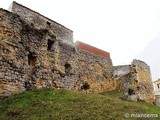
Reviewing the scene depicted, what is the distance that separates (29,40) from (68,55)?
3367 millimetres

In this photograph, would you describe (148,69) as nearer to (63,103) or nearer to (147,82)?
(147,82)

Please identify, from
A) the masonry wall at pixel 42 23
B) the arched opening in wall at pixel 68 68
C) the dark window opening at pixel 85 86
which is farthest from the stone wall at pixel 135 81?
the masonry wall at pixel 42 23

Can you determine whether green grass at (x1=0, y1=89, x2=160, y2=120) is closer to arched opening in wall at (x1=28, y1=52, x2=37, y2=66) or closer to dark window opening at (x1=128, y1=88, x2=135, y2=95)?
arched opening in wall at (x1=28, y1=52, x2=37, y2=66)

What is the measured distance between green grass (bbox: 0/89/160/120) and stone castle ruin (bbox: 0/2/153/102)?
3.12 feet

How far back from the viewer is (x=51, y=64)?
12000 millimetres

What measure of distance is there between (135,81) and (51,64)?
26.4 ft

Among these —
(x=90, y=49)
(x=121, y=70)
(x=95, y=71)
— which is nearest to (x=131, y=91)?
(x=121, y=70)

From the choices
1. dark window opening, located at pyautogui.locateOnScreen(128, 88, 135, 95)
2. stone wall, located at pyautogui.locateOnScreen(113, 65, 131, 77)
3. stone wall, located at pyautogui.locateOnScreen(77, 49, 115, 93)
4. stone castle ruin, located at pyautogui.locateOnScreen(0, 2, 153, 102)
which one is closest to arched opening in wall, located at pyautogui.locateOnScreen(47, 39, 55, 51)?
stone castle ruin, located at pyautogui.locateOnScreen(0, 2, 153, 102)

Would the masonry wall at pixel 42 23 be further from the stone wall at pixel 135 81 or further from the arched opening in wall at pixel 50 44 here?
the stone wall at pixel 135 81

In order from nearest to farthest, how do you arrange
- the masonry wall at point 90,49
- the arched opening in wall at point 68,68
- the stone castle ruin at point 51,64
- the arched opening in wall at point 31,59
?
the stone castle ruin at point 51,64 < the arched opening in wall at point 31,59 < the arched opening in wall at point 68,68 < the masonry wall at point 90,49

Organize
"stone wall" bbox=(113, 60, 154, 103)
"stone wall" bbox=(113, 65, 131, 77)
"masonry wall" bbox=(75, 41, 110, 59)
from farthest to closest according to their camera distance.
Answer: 1. "stone wall" bbox=(113, 65, 131, 77)
2. "masonry wall" bbox=(75, 41, 110, 59)
3. "stone wall" bbox=(113, 60, 154, 103)

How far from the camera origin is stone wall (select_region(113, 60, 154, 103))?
1644 cm

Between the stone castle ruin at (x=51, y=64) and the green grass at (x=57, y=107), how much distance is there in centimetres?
95

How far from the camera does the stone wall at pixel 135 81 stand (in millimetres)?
16438
